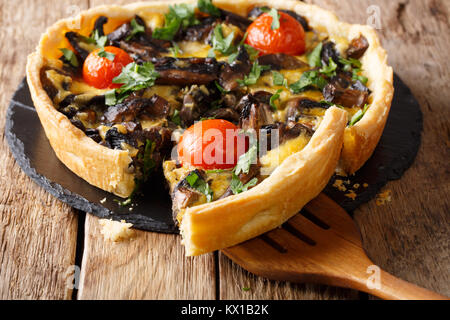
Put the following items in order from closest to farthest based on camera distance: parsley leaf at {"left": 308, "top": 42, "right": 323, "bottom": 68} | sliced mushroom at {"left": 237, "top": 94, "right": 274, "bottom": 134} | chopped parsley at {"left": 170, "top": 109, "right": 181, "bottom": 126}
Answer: sliced mushroom at {"left": 237, "top": 94, "right": 274, "bottom": 134} → chopped parsley at {"left": 170, "top": 109, "right": 181, "bottom": 126} → parsley leaf at {"left": 308, "top": 42, "right": 323, "bottom": 68}

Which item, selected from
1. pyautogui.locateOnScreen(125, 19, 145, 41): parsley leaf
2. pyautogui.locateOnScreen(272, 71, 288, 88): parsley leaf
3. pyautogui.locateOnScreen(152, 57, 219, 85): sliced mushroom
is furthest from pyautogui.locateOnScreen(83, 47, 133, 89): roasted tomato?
pyautogui.locateOnScreen(272, 71, 288, 88): parsley leaf

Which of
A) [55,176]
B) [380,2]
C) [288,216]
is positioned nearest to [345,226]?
[288,216]

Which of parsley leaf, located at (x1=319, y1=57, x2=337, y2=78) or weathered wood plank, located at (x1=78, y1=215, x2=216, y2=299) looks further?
parsley leaf, located at (x1=319, y1=57, x2=337, y2=78)

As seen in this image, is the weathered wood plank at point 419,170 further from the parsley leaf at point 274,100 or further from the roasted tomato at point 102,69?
the roasted tomato at point 102,69

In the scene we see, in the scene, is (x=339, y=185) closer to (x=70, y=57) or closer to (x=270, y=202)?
(x=270, y=202)

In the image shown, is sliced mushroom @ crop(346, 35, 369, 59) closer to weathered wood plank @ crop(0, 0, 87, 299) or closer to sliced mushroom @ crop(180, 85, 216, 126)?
sliced mushroom @ crop(180, 85, 216, 126)

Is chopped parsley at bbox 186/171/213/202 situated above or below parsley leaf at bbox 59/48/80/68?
above
